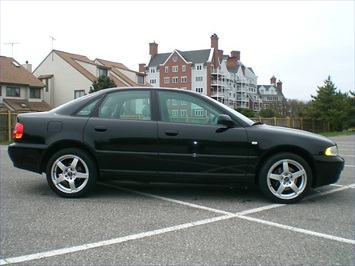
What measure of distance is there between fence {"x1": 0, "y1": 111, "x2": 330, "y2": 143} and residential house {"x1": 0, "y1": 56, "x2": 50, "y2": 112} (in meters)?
14.6

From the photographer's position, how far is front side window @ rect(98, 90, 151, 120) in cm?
482

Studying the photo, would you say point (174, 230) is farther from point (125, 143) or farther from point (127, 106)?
point (127, 106)

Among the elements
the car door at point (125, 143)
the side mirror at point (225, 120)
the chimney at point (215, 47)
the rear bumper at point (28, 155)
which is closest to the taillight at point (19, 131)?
the rear bumper at point (28, 155)

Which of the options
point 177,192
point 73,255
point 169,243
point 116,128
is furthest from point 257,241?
point 116,128

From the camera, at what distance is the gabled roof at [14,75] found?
33553 millimetres

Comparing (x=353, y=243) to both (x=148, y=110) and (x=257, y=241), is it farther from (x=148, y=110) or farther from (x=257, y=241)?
(x=148, y=110)

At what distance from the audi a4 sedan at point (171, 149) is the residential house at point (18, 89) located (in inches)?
1162

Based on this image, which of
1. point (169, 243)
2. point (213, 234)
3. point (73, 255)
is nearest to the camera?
point (73, 255)

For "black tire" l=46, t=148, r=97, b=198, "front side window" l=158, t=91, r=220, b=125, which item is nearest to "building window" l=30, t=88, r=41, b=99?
"black tire" l=46, t=148, r=97, b=198

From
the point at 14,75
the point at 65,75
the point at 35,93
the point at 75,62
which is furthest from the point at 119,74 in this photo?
the point at 14,75

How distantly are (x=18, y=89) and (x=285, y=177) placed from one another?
35.0 m

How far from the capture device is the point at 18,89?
3447cm

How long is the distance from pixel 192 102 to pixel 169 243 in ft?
7.34

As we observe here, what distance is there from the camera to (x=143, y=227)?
11.9ft
